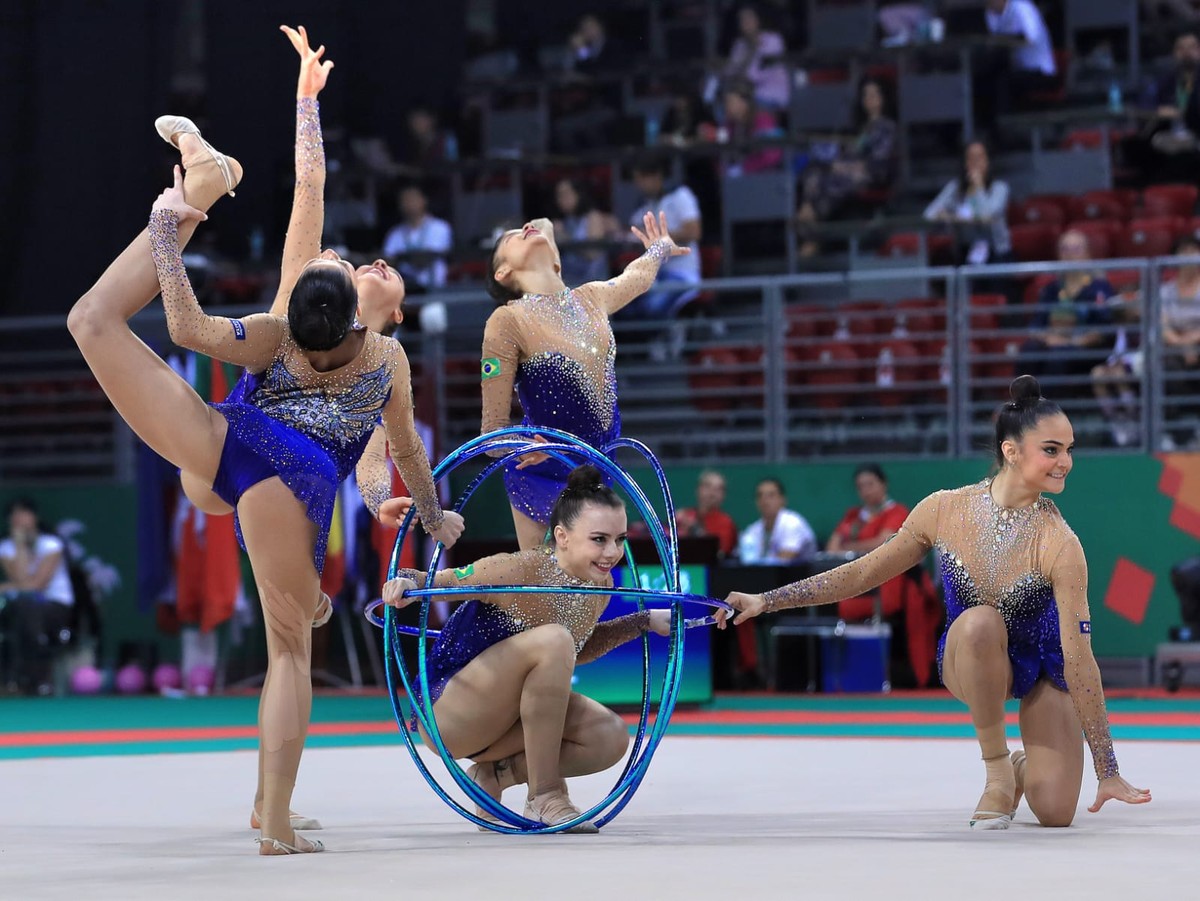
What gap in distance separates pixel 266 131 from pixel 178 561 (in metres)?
5.16

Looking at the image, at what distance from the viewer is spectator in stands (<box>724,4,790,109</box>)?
547 inches

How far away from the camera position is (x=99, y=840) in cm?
410

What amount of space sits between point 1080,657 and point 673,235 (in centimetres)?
836

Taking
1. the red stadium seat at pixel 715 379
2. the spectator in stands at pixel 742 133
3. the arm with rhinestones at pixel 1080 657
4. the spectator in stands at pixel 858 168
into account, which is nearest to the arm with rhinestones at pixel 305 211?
the arm with rhinestones at pixel 1080 657

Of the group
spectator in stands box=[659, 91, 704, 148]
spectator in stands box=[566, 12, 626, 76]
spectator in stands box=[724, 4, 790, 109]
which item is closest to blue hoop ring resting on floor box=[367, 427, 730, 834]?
spectator in stands box=[659, 91, 704, 148]

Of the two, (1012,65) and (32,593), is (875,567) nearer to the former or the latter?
(32,593)

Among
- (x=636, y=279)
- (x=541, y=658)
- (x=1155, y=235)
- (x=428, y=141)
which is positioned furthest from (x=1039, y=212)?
(x=541, y=658)

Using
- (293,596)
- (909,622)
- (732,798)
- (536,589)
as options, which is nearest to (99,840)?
(293,596)

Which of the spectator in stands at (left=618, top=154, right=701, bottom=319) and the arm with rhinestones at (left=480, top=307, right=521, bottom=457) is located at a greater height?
the spectator in stands at (left=618, top=154, right=701, bottom=319)

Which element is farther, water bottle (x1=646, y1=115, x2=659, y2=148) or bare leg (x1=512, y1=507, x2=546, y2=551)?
water bottle (x1=646, y1=115, x2=659, y2=148)

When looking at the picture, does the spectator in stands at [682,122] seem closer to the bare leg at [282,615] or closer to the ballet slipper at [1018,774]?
the ballet slipper at [1018,774]

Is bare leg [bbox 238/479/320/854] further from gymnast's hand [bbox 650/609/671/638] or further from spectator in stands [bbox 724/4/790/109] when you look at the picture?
spectator in stands [bbox 724/4/790/109]

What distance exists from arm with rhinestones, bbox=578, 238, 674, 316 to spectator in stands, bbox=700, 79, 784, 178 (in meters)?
7.67

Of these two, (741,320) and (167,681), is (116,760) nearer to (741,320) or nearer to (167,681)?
(167,681)
